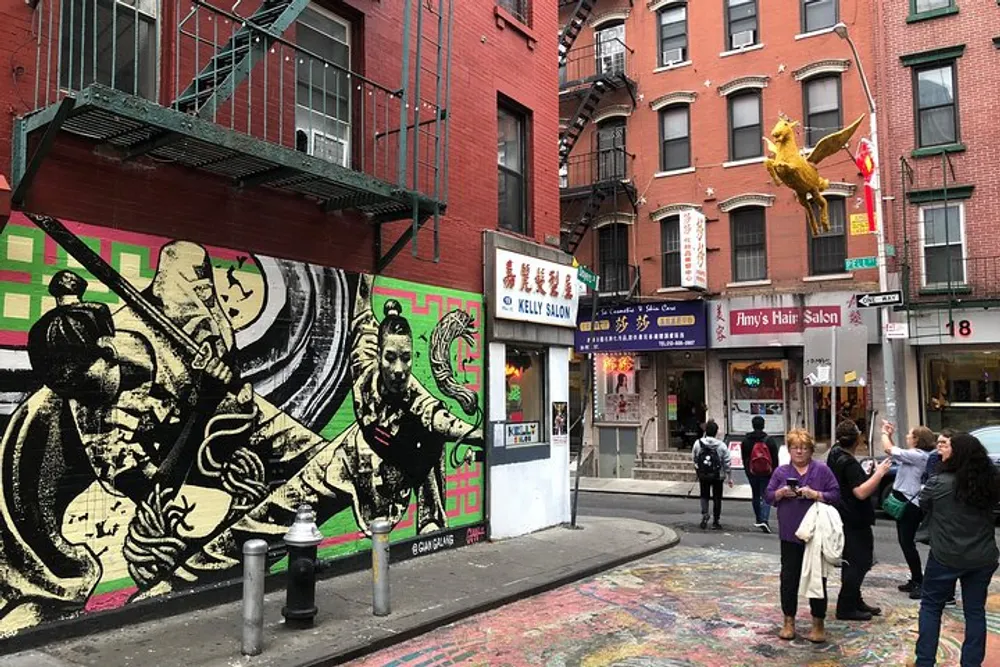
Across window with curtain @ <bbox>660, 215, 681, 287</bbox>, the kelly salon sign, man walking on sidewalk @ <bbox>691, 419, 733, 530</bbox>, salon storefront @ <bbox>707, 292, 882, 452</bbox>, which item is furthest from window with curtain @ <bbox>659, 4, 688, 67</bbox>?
man walking on sidewalk @ <bbox>691, 419, 733, 530</bbox>

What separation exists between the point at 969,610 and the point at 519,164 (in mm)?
8784

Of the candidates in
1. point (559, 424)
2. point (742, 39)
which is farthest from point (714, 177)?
point (559, 424)

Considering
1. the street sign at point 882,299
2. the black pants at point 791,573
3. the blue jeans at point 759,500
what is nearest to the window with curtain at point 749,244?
the street sign at point 882,299

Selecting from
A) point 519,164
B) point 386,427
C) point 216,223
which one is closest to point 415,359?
point 386,427

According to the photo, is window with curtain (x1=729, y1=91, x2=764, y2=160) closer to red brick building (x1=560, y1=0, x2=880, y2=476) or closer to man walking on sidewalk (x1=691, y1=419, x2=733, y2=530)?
red brick building (x1=560, y1=0, x2=880, y2=476)

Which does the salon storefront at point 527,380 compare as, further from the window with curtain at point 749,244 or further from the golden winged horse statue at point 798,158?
the window with curtain at point 749,244

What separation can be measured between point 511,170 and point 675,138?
35.9 feet

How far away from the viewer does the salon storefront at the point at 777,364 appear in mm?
18766

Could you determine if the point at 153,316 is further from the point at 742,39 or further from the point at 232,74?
the point at 742,39

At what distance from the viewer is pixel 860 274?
1895 cm

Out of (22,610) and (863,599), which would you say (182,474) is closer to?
(22,610)

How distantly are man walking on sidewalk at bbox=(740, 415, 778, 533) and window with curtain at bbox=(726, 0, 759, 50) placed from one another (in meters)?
12.4

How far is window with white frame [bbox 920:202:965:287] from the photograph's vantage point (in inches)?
710

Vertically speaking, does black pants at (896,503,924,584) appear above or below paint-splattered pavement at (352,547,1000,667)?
above
